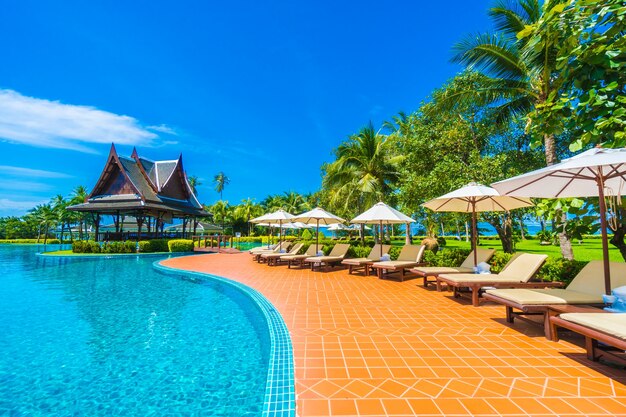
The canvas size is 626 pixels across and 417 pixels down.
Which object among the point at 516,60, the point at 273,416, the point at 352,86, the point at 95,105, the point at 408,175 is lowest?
the point at 273,416

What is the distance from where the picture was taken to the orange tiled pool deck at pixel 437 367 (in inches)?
94.4

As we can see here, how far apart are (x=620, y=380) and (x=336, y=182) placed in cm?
1687

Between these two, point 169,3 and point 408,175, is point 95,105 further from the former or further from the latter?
point 408,175

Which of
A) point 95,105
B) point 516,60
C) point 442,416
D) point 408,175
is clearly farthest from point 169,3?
point 95,105

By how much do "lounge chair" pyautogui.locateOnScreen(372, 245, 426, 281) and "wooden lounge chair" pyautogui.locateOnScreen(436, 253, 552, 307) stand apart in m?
2.30

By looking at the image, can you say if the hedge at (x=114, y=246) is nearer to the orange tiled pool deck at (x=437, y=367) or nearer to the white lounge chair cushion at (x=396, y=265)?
the white lounge chair cushion at (x=396, y=265)

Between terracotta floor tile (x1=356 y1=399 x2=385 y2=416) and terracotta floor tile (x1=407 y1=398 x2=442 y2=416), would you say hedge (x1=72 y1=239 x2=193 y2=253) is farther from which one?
terracotta floor tile (x1=407 y1=398 x2=442 y2=416)

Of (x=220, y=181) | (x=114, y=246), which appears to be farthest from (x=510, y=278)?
(x=220, y=181)

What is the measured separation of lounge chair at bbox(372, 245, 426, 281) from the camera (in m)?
8.65

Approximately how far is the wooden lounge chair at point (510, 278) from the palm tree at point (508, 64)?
11.9ft

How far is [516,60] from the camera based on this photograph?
332 inches

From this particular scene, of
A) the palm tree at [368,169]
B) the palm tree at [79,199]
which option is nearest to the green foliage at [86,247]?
the palm tree at [368,169]

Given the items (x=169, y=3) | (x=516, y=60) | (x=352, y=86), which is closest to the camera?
(x=516, y=60)

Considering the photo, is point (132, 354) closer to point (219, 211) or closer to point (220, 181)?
point (219, 211)
